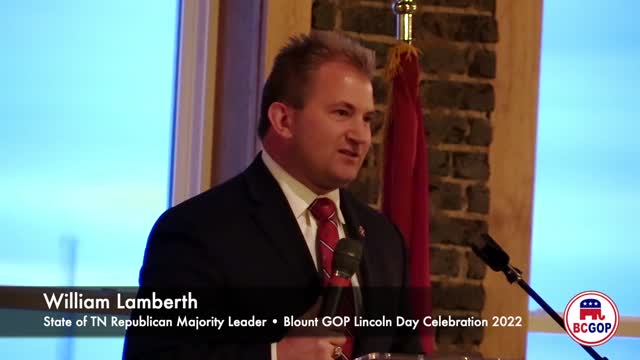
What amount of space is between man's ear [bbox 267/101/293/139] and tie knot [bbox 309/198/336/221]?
0.64 ft

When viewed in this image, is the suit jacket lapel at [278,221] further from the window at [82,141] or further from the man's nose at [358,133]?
the window at [82,141]

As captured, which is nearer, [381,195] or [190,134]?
[381,195]

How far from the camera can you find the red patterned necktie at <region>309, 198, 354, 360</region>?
10.2ft

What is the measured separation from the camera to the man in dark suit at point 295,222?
3.02 metres

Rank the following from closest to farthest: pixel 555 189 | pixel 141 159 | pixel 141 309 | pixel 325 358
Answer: pixel 325 358, pixel 141 309, pixel 141 159, pixel 555 189

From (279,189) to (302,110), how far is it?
0.74ft

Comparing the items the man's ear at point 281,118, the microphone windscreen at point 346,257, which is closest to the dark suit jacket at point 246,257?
the man's ear at point 281,118

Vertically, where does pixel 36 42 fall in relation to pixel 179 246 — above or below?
above

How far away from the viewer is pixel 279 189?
3.29 m

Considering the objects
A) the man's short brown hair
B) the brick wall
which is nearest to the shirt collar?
the man's short brown hair

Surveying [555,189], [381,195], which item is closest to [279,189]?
[381,195]

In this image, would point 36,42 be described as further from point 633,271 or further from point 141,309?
point 633,271

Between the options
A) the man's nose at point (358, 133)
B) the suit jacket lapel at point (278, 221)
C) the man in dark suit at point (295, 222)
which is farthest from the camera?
the man's nose at point (358, 133)

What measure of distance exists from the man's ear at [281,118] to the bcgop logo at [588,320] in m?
0.93
